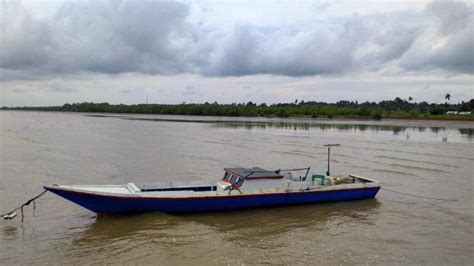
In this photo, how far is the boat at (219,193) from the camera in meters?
14.2

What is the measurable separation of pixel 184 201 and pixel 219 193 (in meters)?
1.43

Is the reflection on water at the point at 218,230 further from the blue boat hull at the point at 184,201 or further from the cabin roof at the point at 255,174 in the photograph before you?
the cabin roof at the point at 255,174

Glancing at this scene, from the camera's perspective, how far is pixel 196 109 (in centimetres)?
15212

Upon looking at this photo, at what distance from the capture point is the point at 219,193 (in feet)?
50.6

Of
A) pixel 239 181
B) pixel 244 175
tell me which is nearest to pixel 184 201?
pixel 239 181

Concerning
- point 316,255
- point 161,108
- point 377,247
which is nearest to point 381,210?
point 377,247

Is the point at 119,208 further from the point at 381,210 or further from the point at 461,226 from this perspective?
the point at 461,226

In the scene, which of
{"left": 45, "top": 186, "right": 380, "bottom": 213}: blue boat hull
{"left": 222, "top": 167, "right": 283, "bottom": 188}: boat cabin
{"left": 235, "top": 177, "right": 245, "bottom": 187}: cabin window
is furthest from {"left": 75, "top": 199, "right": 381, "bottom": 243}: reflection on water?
{"left": 222, "top": 167, "right": 283, "bottom": 188}: boat cabin

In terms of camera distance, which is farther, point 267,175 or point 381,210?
point 381,210

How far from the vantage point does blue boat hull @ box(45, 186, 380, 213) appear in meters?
14.1

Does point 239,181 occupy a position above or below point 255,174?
below

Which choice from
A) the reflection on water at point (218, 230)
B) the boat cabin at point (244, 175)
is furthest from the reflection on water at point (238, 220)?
the boat cabin at point (244, 175)

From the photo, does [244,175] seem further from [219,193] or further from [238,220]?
[238,220]

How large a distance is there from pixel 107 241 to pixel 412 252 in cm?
952
